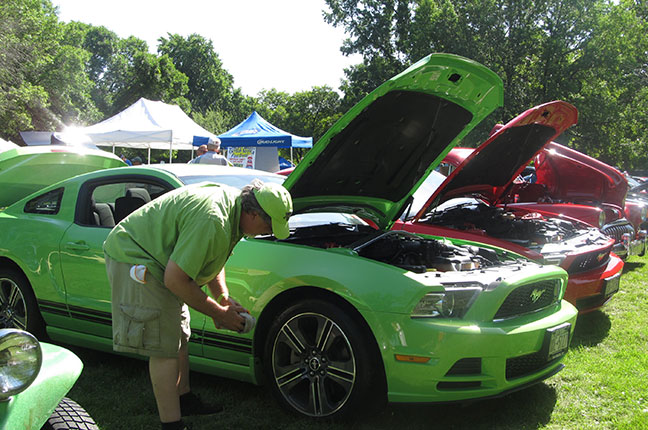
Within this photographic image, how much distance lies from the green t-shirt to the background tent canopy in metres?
14.6

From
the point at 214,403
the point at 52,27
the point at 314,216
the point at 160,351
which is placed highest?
the point at 52,27

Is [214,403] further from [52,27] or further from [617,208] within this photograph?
[52,27]

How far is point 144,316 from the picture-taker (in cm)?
254

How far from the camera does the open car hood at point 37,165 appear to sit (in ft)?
17.9

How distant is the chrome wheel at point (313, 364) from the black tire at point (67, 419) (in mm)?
1226

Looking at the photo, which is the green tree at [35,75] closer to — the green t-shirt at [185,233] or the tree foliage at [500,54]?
the tree foliage at [500,54]

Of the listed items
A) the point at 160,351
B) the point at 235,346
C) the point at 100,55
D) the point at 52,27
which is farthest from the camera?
the point at 100,55

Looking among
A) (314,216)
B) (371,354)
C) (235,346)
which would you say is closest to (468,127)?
(314,216)

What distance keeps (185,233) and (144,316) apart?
525 mm

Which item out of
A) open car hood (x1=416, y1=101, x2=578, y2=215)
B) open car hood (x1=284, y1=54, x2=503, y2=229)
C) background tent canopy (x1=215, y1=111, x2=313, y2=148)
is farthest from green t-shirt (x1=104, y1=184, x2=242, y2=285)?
background tent canopy (x1=215, y1=111, x2=313, y2=148)

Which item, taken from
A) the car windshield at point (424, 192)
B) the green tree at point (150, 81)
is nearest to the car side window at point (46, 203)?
the car windshield at point (424, 192)

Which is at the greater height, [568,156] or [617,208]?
[568,156]

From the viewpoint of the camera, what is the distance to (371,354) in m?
2.84

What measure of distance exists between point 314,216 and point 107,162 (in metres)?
2.66
